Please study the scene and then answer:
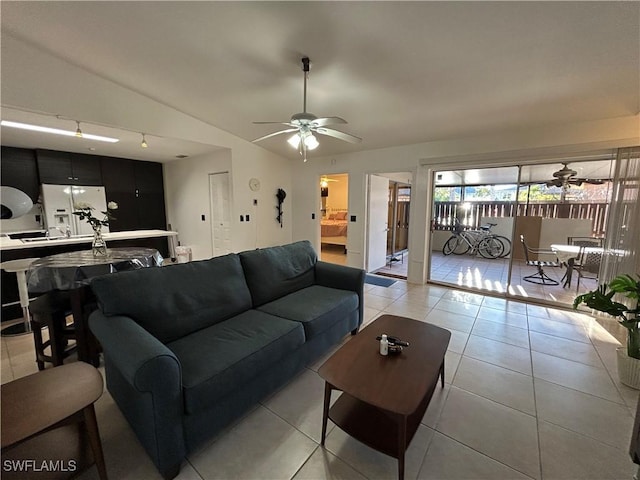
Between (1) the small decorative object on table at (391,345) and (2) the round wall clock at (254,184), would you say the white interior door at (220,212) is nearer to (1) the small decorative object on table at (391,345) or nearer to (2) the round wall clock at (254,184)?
(2) the round wall clock at (254,184)

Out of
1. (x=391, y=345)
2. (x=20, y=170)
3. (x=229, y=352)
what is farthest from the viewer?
(x=20, y=170)

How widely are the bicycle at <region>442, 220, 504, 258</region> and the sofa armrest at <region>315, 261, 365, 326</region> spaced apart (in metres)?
5.38

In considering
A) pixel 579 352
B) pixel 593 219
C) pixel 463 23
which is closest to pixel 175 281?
pixel 463 23

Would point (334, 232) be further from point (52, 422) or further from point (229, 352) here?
point (52, 422)

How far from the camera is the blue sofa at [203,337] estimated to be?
1.31 m

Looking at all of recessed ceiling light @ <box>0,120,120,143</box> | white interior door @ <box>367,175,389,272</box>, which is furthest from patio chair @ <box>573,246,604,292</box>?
recessed ceiling light @ <box>0,120,120,143</box>

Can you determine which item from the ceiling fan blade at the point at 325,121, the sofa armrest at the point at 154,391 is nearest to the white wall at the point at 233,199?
the ceiling fan blade at the point at 325,121

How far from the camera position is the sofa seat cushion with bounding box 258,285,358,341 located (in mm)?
2148

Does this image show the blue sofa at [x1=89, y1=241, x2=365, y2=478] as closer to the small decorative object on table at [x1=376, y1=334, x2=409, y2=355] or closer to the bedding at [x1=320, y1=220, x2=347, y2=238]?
the small decorative object on table at [x1=376, y1=334, x2=409, y2=355]

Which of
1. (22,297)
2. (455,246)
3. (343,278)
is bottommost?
(455,246)

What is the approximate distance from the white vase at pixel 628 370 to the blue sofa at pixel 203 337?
209 centimetres

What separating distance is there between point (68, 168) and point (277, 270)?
17.4 feet

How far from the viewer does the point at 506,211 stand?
6.71 meters

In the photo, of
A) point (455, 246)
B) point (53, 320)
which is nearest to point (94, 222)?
point (53, 320)
